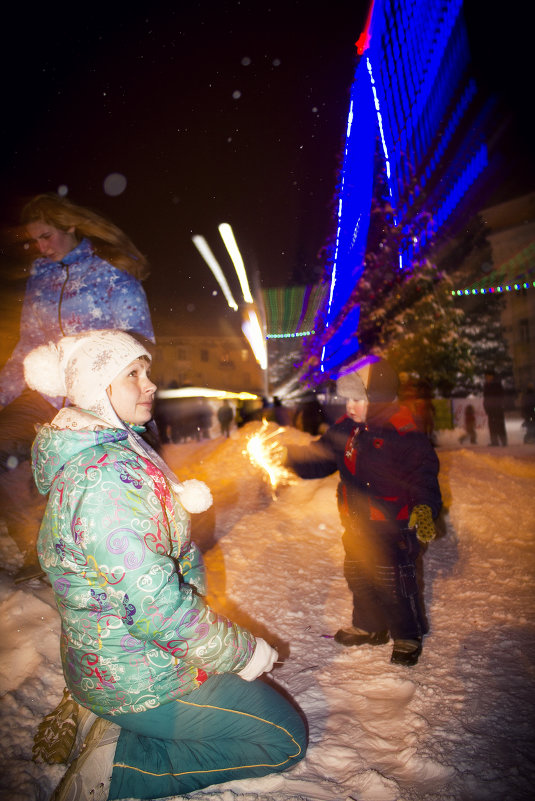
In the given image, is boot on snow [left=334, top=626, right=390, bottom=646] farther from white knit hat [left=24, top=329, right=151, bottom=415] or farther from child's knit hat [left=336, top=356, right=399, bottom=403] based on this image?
white knit hat [left=24, top=329, right=151, bottom=415]

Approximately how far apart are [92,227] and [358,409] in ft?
8.16

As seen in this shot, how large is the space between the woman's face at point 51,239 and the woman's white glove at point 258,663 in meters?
2.98

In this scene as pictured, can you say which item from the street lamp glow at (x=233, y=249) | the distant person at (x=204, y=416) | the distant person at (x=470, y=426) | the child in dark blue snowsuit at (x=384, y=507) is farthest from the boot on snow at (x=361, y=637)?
the distant person at (x=204, y=416)

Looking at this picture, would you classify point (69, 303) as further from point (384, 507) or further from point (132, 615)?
point (384, 507)

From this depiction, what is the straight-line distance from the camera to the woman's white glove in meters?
1.75

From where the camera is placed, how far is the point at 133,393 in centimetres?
186

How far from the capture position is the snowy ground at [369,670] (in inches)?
75.0

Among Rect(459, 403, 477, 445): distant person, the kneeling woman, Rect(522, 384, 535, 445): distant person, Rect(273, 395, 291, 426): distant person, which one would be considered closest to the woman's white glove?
the kneeling woman

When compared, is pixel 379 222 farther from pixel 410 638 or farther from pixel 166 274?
pixel 410 638

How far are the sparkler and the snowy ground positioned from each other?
9.05 feet

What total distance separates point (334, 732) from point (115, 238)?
364 centimetres

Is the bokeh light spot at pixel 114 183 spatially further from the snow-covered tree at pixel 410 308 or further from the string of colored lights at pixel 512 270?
the string of colored lights at pixel 512 270

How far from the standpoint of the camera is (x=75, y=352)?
177cm

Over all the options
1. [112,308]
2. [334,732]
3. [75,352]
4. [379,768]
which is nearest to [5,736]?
[334,732]
